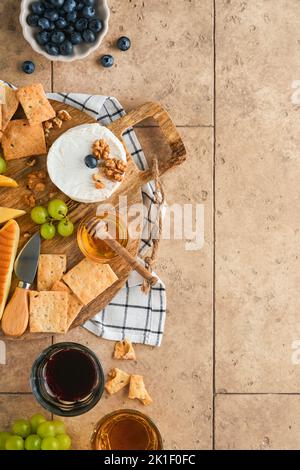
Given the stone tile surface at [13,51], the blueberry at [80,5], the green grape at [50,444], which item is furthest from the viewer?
the stone tile surface at [13,51]

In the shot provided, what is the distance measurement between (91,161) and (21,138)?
0.20 metres

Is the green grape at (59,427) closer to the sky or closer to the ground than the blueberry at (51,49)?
closer to the ground

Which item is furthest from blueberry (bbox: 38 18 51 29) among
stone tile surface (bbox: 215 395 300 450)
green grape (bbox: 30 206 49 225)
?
stone tile surface (bbox: 215 395 300 450)

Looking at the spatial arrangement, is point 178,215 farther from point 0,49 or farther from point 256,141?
point 0,49

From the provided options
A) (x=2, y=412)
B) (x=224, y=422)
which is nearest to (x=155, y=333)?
(x=224, y=422)

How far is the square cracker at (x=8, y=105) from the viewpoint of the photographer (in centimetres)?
170

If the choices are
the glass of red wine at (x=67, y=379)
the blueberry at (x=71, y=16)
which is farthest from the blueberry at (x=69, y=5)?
the glass of red wine at (x=67, y=379)

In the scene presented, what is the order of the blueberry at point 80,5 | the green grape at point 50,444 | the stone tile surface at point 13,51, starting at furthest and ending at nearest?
the stone tile surface at point 13,51, the blueberry at point 80,5, the green grape at point 50,444

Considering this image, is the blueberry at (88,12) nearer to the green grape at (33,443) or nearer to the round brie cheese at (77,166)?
the round brie cheese at (77,166)

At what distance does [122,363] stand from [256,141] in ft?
2.46

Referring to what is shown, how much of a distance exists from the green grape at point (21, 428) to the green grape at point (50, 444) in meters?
0.08

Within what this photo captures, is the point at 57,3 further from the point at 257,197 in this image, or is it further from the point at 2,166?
the point at 257,197

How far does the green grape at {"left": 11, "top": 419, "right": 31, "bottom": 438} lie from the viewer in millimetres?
1699
